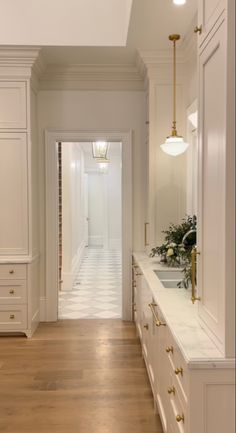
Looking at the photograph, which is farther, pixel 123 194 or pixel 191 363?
pixel 123 194

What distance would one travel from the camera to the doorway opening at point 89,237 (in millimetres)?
6059

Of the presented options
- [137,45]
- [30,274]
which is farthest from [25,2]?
[30,274]

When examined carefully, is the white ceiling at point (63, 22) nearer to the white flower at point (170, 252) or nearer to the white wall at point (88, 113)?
the white wall at point (88, 113)

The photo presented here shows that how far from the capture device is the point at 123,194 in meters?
5.12

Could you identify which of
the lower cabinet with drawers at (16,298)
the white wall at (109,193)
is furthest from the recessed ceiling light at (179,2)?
the white wall at (109,193)

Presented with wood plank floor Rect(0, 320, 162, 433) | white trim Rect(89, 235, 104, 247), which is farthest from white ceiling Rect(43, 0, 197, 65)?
white trim Rect(89, 235, 104, 247)

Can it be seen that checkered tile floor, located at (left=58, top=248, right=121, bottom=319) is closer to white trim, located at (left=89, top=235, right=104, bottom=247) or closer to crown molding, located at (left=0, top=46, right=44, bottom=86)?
crown molding, located at (left=0, top=46, right=44, bottom=86)

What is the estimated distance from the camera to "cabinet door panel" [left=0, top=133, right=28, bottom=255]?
4.52 metres

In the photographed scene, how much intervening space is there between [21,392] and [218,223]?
7.54 ft

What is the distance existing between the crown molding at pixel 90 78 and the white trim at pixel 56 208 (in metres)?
0.53

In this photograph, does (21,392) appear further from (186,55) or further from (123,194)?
(186,55)

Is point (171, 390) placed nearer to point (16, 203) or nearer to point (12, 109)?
point (16, 203)

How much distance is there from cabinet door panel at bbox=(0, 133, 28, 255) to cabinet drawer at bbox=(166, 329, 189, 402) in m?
2.67

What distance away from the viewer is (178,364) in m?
1.93
